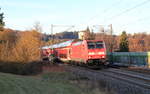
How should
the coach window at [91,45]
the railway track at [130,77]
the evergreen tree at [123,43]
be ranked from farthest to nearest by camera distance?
the evergreen tree at [123,43] → the coach window at [91,45] → the railway track at [130,77]

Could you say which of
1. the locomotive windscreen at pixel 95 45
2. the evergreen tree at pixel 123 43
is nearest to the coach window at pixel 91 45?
the locomotive windscreen at pixel 95 45

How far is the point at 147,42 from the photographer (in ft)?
292

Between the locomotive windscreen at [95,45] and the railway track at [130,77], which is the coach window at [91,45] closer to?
the locomotive windscreen at [95,45]

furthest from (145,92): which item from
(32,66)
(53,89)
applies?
(32,66)

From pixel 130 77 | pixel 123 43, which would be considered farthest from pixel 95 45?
pixel 123 43

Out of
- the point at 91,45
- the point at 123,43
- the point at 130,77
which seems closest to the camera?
the point at 130,77

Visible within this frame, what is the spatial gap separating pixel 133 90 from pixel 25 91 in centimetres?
563

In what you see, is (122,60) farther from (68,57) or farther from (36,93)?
(36,93)

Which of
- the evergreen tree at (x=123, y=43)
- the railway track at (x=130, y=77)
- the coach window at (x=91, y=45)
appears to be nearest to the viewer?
the railway track at (x=130, y=77)

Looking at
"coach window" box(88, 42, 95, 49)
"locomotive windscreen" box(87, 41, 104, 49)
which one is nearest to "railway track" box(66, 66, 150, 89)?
"coach window" box(88, 42, 95, 49)

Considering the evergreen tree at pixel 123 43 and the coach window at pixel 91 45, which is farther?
the evergreen tree at pixel 123 43

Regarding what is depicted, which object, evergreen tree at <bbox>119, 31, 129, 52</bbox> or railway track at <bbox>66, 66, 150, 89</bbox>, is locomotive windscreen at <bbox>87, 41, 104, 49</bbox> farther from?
evergreen tree at <bbox>119, 31, 129, 52</bbox>

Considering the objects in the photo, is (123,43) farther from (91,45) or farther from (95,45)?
(91,45)

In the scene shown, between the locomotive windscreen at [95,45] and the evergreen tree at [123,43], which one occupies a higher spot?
the evergreen tree at [123,43]
